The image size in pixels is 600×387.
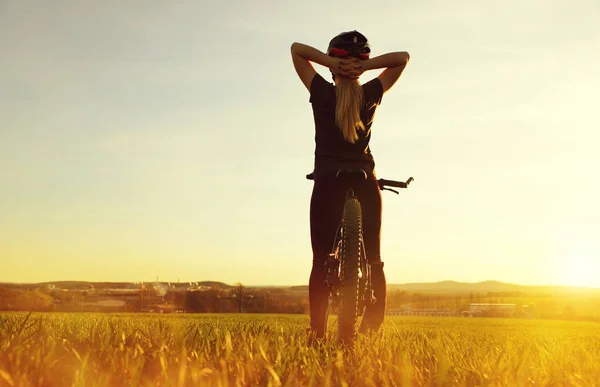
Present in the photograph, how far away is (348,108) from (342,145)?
1.34 feet

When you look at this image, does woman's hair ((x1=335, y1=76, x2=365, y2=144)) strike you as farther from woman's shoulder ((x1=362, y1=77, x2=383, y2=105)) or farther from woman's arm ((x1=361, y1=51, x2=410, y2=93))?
woman's arm ((x1=361, y1=51, x2=410, y2=93))

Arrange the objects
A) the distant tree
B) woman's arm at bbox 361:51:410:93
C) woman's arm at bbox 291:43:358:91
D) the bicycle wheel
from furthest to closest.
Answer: the distant tree < woman's arm at bbox 361:51:410:93 < woman's arm at bbox 291:43:358:91 < the bicycle wheel

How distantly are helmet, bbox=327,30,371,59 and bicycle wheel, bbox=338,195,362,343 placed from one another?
5.10ft

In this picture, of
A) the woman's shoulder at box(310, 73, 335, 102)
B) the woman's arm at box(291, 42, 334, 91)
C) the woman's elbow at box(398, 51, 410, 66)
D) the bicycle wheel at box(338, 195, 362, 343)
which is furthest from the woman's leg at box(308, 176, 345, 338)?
the woman's elbow at box(398, 51, 410, 66)

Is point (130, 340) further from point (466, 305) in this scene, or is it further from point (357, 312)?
point (466, 305)

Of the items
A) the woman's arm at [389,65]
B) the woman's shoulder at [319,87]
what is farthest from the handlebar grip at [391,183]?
the woman's shoulder at [319,87]

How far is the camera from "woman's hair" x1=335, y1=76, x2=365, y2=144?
19.7ft

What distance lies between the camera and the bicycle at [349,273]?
18.2 ft

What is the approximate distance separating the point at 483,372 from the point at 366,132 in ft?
10.3

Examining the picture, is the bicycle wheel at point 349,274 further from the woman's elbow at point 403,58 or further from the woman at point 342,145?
the woman's elbow at point 403,58

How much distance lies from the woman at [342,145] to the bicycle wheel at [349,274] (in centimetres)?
47

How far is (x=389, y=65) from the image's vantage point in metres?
6.39

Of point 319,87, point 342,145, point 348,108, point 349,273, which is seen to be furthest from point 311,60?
point 349,273

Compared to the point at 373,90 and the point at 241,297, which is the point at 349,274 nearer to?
the point at 373,90
